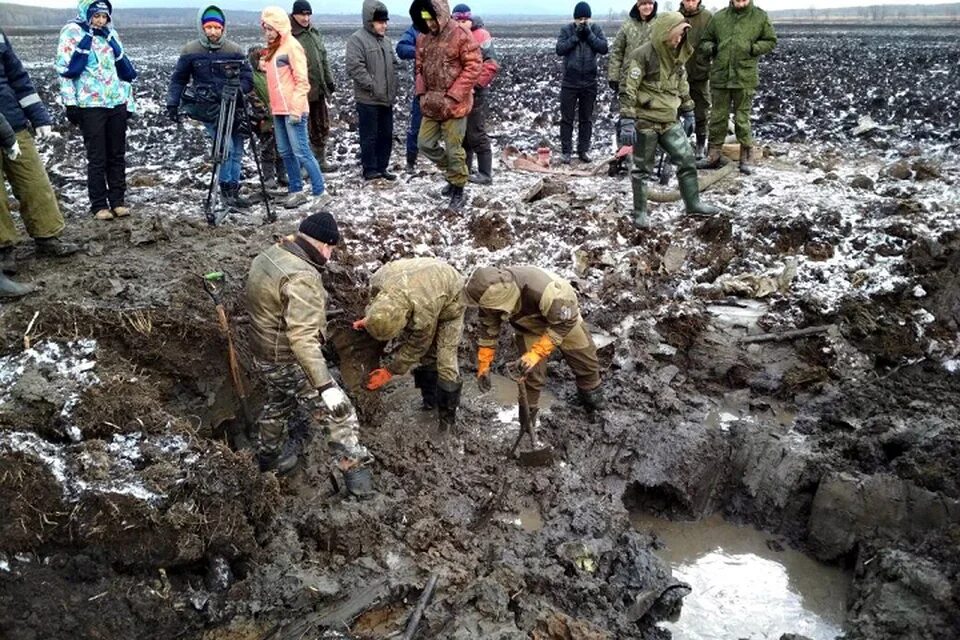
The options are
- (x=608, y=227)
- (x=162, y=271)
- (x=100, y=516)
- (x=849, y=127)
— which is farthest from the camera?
(x=849, y=127)

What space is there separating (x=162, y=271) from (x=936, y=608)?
216 inches

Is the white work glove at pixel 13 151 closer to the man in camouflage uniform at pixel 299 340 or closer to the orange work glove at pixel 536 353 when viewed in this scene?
the man in camouflage uniform at pixel 299 340

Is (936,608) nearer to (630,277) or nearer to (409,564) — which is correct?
(409,564)

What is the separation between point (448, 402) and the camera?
5180 mm

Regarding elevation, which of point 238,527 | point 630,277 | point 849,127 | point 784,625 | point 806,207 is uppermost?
point 849,127

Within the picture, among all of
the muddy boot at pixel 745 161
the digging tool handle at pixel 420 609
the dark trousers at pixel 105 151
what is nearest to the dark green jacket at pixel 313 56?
the dark trousers at pixel 105 151

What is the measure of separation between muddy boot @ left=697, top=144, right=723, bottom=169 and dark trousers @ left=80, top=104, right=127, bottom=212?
21.0ft

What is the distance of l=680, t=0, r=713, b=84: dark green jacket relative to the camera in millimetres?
8086

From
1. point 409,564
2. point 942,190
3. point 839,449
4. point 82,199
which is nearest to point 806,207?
point 942,190

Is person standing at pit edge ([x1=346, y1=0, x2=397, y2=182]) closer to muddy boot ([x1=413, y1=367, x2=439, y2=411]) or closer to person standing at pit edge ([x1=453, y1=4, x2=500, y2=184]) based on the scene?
person standing at pit edge ([x1=453, y1=4, x2=500, y2=184])

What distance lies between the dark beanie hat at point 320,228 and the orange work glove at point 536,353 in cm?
162

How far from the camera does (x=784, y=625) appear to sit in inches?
160

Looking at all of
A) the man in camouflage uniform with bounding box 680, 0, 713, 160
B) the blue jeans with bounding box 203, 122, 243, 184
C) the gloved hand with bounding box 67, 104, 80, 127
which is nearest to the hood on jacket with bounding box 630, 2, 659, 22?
the man in camouflage uniform with bounding box 680, 0, 713, 160

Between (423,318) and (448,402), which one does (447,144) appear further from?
(448,402)
